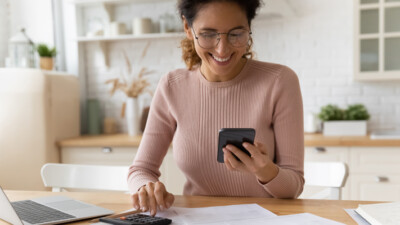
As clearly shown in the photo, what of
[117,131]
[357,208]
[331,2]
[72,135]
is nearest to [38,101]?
[72,135]

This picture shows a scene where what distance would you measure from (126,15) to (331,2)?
62.3 inches

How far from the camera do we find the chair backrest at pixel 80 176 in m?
1.82

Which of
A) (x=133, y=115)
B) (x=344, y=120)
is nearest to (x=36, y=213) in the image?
(x=133, y=115)

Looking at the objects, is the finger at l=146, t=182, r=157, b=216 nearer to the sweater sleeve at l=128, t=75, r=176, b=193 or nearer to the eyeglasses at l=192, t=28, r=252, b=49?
the sweater sleeve at l=128, t=75, r=176, b=193

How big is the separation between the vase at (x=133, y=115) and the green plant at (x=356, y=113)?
59.9 inches

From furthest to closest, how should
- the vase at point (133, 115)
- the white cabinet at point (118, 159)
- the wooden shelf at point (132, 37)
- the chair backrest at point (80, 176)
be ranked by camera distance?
the vase at point (133, 115) < the wooden shelf at point (132, 37) < the white cabinet at point (118, 159) < the chair backrest at point (80, 176)

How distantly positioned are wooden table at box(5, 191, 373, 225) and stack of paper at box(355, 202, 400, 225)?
0.04 metres

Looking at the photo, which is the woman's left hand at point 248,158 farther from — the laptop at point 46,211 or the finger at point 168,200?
the laptop at point 46,211

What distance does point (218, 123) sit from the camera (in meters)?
1.63

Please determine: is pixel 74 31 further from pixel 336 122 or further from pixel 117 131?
pixel 336 122

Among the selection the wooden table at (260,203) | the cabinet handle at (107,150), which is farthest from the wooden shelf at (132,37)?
the wooden table at (260,203)

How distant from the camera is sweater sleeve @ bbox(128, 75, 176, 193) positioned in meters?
1.58

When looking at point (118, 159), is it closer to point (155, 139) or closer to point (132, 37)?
point (132, 37)

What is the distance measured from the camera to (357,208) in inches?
47.6
